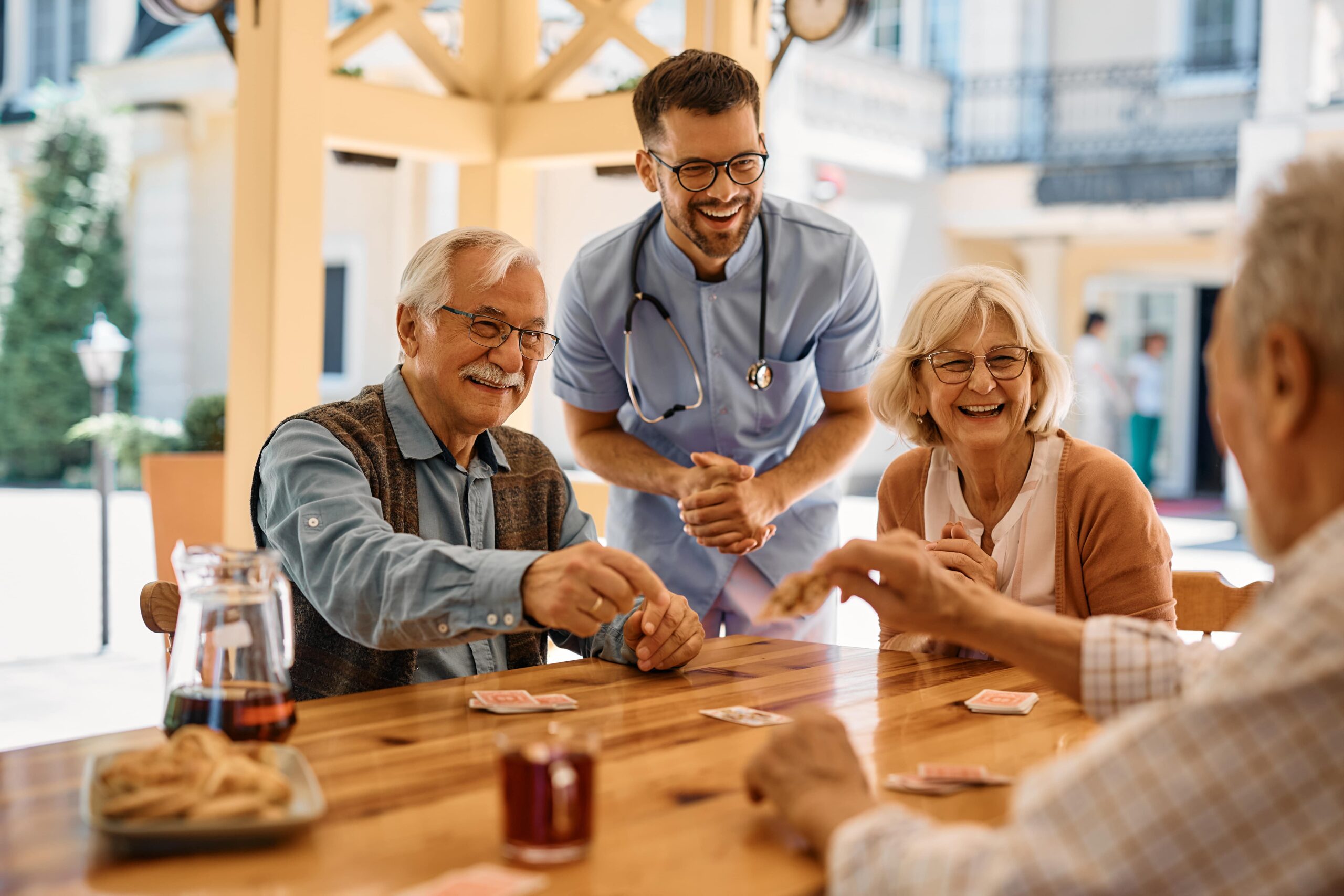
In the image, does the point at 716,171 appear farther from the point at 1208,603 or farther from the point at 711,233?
the point at 1208,603

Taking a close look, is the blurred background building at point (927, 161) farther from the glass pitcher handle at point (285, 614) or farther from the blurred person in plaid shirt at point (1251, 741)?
the blurred person in plaid shirt at point (1251, 741)

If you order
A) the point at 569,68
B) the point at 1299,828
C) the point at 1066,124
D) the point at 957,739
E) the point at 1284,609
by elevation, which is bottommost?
the point at 957,739

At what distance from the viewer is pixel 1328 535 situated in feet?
3.28

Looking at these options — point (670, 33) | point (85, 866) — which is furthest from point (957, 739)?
point (670, 33)

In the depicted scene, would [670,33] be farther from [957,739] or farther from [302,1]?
[957,739]

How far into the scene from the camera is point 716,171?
2.69 metres

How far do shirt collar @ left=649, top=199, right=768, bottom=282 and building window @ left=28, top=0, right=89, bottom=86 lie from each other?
1566 cm

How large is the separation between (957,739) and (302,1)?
322cm

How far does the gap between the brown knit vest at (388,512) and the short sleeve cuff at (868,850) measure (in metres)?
1.09

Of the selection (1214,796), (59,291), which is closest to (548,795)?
(1214,796)

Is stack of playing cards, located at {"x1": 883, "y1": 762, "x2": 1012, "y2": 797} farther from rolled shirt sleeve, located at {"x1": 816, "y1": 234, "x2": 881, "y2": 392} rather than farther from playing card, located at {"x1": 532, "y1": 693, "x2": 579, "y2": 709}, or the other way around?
rolled shirt sleeve, located at {"x1": 816, "y1": 234, "x2": 881, "y2": 392}

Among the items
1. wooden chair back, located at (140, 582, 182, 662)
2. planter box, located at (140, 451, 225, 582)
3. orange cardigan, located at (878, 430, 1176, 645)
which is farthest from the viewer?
planter box, located at (140, 451, 225, 582)

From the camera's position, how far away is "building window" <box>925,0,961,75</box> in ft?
52.0

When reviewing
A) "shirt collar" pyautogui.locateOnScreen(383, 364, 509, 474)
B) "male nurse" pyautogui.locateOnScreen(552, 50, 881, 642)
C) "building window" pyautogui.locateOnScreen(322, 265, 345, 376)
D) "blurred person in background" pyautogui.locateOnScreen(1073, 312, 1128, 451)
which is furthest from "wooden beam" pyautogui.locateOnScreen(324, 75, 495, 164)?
"building window" pyautogui.locateOnScreen(322, 265, 345, 376)
